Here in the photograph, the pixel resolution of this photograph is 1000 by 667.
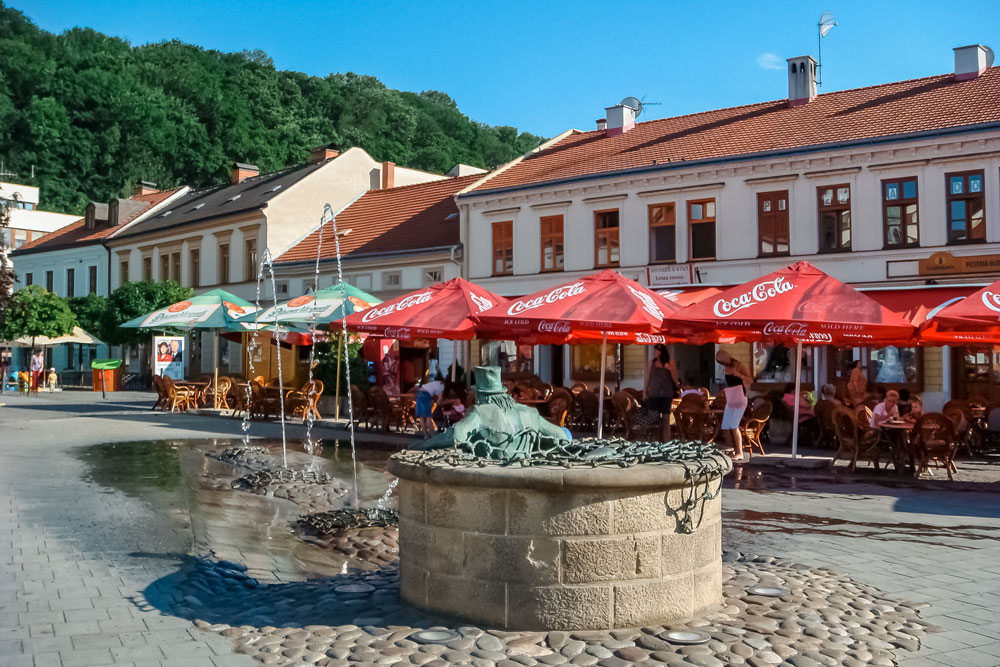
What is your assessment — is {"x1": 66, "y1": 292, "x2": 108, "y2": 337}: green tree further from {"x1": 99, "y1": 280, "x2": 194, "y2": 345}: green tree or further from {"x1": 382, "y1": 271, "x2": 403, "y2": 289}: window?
{"x1": 382, "y1": 271, "x2": 403, "y2": 289}: window

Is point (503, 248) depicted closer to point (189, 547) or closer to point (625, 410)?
point (625, 410)

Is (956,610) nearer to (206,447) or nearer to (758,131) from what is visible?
(206,447)

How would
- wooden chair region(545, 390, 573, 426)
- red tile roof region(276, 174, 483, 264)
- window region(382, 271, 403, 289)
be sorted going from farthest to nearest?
1. red tile roof region(276, 174, 483, 264)
2. window region(382, 271, 403, 289)
3. wooden chair region(545, 390, 573, 426)

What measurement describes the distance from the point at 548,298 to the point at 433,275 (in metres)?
15.9

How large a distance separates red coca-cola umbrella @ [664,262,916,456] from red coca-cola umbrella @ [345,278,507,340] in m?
3.48

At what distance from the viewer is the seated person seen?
16203 millimetres

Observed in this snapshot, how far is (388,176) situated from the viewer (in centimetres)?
4097

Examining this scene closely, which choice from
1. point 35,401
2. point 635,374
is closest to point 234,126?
point 35,401

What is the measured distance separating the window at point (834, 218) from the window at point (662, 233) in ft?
12.5

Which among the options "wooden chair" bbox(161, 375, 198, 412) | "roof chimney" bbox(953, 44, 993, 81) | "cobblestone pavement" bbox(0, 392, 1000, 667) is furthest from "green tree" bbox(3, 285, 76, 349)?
"roof chimney" bbox(953, 44, 993, 81)

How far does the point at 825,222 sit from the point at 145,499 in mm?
17266

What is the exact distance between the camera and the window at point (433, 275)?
3005 cm

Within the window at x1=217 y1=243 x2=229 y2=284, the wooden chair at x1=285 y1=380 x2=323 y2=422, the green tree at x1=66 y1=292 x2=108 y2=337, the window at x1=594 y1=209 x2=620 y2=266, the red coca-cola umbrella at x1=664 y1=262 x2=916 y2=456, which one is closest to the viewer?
the red coca-cola umbrella at x1=664 y1=262 x2=916 y2=456

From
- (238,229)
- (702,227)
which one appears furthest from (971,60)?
(238,229)
